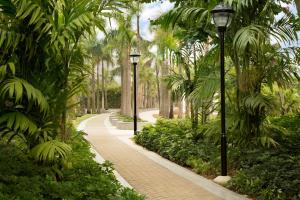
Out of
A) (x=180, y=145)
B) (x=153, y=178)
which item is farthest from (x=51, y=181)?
(x=180, y=145)

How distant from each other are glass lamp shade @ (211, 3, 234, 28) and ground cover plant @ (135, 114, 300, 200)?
2.53 meters

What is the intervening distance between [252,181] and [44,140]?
3.37 meters

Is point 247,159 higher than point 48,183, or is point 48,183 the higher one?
point 48,183

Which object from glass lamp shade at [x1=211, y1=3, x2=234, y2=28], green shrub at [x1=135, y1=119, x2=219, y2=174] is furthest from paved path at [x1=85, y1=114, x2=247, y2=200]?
glass lamp shade at [x1=211, y1=3, x2=234, y2=28]

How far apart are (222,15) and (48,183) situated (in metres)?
4.77

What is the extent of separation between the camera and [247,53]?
389 inches

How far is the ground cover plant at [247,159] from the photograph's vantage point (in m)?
6.93

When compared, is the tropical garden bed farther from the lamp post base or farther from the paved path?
the lamp post base

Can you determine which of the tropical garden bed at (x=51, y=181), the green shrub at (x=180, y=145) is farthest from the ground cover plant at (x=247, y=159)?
the tropical garden bed at (x=51, y=181)

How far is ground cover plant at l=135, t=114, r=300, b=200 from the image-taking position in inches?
273

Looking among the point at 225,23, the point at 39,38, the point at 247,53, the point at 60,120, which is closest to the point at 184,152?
the point at 247,53

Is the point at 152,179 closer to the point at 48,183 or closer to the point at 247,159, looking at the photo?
the point at 247,159

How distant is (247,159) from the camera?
8.76m

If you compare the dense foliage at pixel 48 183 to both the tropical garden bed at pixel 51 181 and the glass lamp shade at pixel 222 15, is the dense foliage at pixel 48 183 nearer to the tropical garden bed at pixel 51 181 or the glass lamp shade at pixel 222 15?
the tropical garden bed at pixel 51 181
